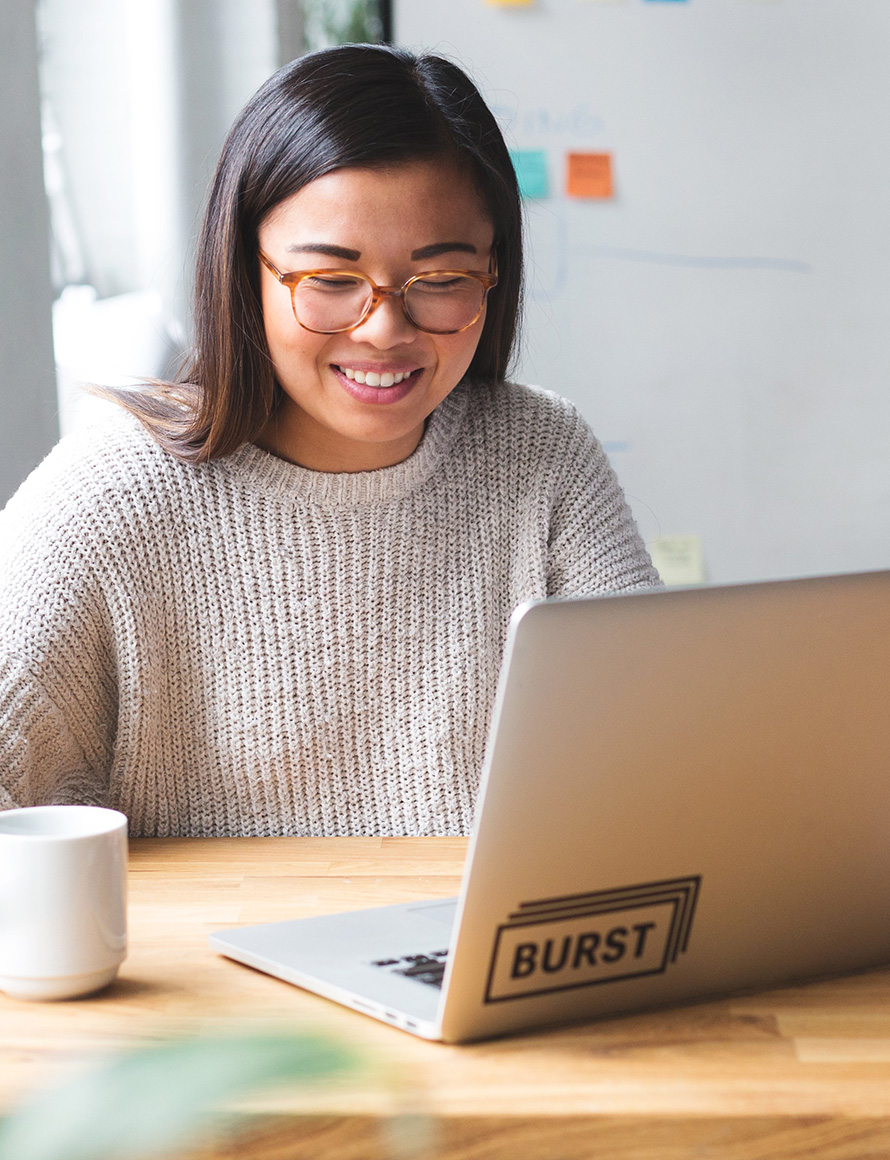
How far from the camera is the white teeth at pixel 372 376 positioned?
3.97ft

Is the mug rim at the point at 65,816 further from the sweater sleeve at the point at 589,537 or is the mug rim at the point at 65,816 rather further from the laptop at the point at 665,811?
the sweater sleeve at the point at 589,537

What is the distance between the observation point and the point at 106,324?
217 cm

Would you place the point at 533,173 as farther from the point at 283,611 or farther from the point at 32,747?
the point at 32,747

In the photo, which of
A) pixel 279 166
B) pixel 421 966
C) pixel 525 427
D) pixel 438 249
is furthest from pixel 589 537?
pixel 421 966

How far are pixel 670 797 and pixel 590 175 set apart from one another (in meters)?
1.84

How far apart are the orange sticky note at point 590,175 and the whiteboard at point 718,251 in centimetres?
1

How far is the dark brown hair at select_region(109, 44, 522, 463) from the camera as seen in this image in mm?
1168

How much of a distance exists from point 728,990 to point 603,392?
174cm

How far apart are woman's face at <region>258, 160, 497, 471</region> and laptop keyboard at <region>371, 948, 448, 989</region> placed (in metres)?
0.58

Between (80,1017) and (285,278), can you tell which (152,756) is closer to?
(285,278)

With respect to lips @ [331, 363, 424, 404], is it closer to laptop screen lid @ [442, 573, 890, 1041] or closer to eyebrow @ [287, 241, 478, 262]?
eyebrow @ [287, 241, 478, 262]

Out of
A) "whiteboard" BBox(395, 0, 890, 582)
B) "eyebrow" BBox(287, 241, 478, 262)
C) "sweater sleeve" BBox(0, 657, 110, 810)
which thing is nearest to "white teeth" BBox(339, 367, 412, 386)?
"eyebrow" BBox(287, 241, 478, 262)

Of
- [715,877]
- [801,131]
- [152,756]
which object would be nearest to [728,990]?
[715,877]

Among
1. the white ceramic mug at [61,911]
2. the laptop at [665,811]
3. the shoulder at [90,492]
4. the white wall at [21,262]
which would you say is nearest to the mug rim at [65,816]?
the white ceramic mug at [61,911]
